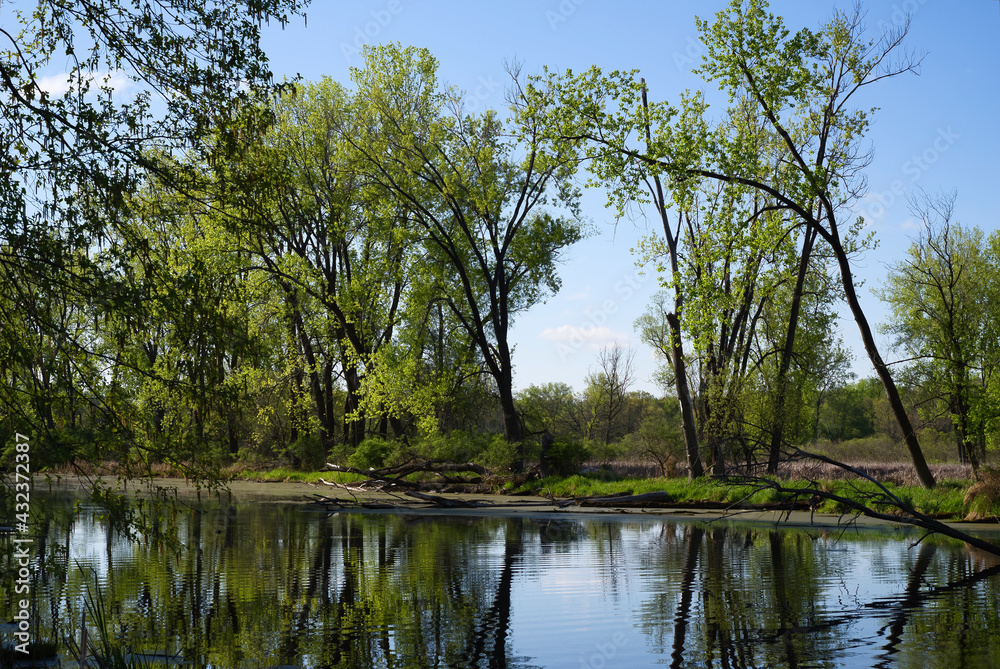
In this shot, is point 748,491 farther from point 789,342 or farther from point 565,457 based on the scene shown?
point 565,457

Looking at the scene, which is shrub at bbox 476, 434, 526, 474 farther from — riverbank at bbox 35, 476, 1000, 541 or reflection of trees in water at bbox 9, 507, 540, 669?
reflection of trees in water at bbox 9, 507, 540, 669

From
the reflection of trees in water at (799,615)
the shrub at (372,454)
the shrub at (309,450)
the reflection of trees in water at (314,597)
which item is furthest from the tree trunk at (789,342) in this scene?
the shrub at (309,450)

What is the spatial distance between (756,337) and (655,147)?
65.7ft

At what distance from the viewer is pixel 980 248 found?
159ft

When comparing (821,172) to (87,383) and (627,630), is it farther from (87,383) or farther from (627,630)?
(87,383)

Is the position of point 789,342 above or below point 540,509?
above

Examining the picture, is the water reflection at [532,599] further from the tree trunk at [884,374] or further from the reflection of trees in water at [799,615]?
the tree trunk at [884,374]

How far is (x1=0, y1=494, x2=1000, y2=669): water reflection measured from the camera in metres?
8.17

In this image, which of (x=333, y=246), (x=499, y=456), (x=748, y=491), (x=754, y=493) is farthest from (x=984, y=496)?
(x=333, y=246)

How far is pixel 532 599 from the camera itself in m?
10.9

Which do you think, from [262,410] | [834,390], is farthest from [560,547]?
[834,390]

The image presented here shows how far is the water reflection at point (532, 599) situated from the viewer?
817cm

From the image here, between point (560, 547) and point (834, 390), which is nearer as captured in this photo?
point (560, 547)

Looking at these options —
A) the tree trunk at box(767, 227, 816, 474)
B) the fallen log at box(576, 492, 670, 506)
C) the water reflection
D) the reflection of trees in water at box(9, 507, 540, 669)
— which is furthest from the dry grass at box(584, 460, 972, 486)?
the reflection of trees in water at box(9, 507, 540, 669)
